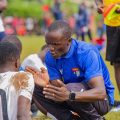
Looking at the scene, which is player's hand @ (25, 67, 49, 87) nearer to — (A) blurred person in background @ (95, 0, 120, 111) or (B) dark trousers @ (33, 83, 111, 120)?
(B) dark trousers @ (33, 83, 111, 120)

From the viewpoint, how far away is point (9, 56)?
509cm

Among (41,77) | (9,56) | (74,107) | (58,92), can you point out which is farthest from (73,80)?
(9,56)

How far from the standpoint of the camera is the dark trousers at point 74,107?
20.2 feet

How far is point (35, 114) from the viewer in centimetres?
757

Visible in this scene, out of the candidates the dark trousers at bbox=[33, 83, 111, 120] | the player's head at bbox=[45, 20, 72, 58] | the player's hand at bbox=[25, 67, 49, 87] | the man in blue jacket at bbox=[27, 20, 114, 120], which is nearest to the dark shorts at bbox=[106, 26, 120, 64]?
the man in blue jacket at bbox=[27, 20, 114, 120]

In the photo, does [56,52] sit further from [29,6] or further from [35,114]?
[29,6]

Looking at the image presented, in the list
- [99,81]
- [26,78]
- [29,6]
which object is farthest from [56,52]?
[29,6]

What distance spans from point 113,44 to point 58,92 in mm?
2553

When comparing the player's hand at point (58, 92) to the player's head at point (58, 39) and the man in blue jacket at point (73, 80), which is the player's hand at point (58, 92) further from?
the player's head at point (58, 39)

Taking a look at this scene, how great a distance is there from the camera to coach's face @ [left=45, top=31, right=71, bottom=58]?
6.04 meters

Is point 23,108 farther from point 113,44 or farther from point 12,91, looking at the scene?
point 113,44

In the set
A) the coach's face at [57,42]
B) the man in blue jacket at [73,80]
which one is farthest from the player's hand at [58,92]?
the coach's face at [57,42]

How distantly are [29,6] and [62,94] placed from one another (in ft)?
122

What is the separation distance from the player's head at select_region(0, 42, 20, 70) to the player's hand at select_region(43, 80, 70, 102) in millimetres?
664
